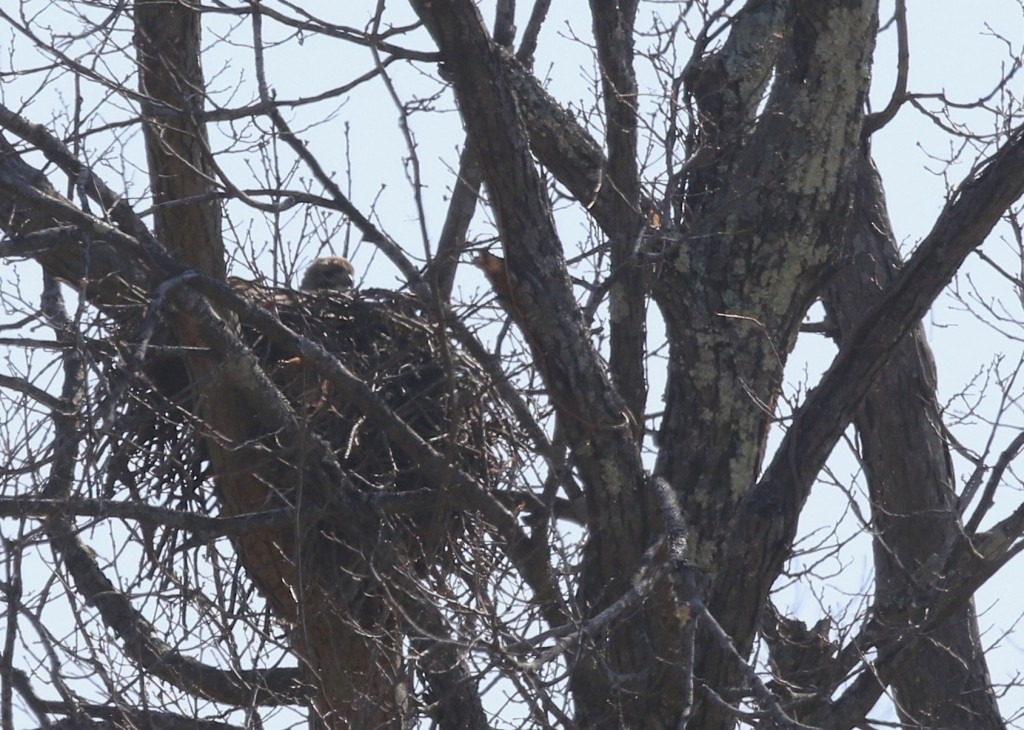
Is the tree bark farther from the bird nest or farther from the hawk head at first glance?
the hawk head

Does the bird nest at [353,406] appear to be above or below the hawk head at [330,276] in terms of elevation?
below

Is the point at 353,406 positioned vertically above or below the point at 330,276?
below

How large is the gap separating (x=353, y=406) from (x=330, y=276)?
2.29 m

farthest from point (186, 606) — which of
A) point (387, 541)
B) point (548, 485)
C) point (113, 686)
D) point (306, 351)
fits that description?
point (548, 485)

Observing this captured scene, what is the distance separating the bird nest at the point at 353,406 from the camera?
5398mm

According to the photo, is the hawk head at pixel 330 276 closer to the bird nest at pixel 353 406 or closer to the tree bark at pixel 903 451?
the bird nest at pixel 353 406

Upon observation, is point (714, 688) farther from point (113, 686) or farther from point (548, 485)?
point (113, 686)

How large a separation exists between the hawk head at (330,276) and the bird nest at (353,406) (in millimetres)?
1743

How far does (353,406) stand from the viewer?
18.3 ft

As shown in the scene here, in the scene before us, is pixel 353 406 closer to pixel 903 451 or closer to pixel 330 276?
pixel 330 276

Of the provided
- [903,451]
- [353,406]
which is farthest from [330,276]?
[903,451]

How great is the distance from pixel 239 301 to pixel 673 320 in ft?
4.68

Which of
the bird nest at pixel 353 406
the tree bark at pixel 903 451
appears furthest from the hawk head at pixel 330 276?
the tree bark at pixel 903 451

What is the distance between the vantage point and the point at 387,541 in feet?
16.7
